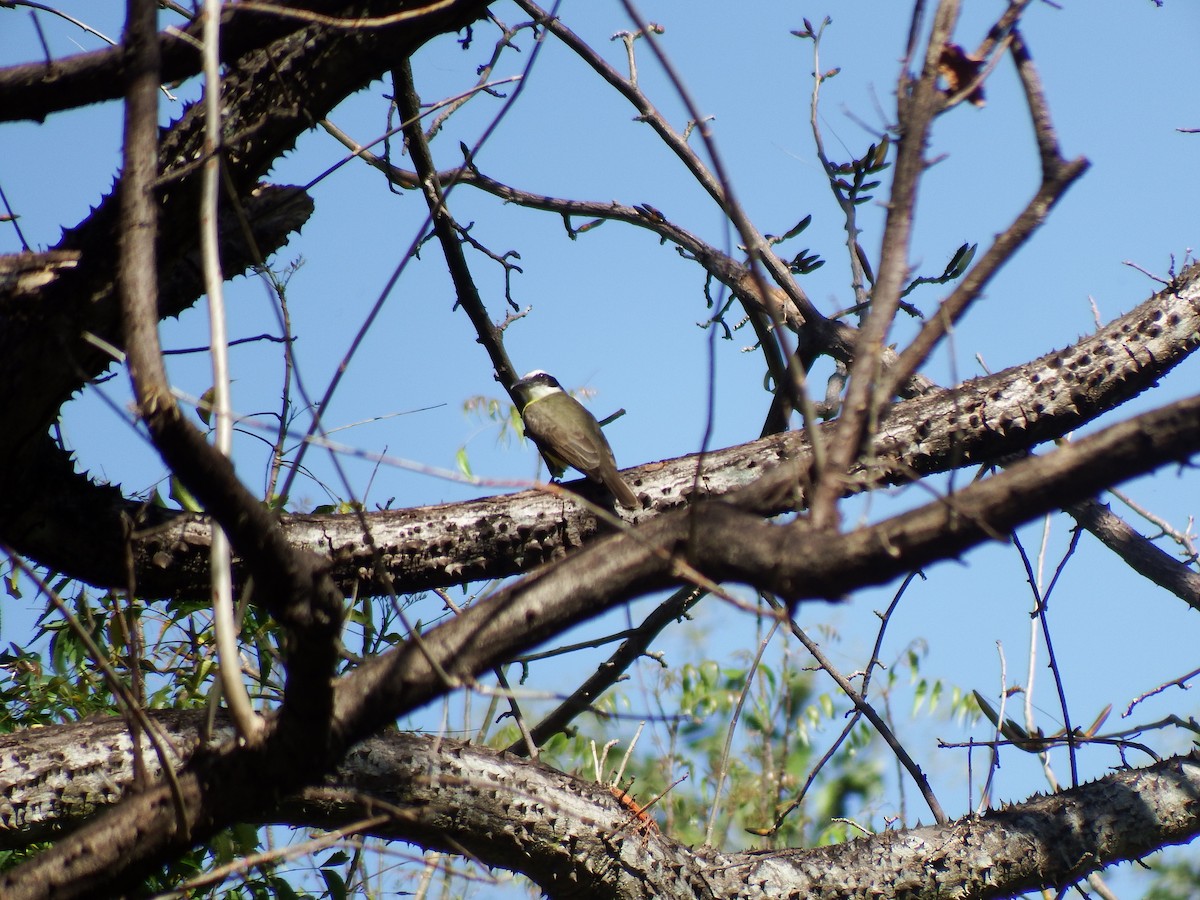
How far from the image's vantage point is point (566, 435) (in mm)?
5727

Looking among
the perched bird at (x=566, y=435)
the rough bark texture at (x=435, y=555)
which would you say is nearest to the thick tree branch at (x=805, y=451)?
the rough bark texture at (x=435, y=555)

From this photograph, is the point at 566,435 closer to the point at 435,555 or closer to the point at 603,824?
the point at 435,555

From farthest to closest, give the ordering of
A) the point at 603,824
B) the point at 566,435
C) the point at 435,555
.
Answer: the point at 566,435
the point at 435,555
the point at 603,824

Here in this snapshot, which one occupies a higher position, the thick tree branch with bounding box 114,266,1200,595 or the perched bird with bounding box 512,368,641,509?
the perched bird with bounding box 512,368,641,509

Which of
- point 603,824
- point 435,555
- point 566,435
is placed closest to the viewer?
point 603,824

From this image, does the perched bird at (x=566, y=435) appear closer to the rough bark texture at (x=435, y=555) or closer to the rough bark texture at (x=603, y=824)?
the rough bark texture at (x=435, y=555)

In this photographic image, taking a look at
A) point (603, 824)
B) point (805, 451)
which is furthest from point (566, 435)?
point (603, 824)

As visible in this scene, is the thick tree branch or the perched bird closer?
the thick tree branch

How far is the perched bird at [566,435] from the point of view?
17.1ft

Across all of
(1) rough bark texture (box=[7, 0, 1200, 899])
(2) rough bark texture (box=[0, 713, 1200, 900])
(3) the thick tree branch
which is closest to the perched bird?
(3) the thick tree branch

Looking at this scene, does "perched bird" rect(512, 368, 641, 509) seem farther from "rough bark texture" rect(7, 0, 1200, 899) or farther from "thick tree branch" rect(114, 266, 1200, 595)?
"rough bark texture" rect(7, 0, 1200, 899)

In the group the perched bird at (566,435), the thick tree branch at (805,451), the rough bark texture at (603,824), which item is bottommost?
the rough bark texture at (603,824)

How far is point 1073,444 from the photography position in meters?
1.32

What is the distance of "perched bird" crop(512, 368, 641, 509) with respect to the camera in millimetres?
5203
